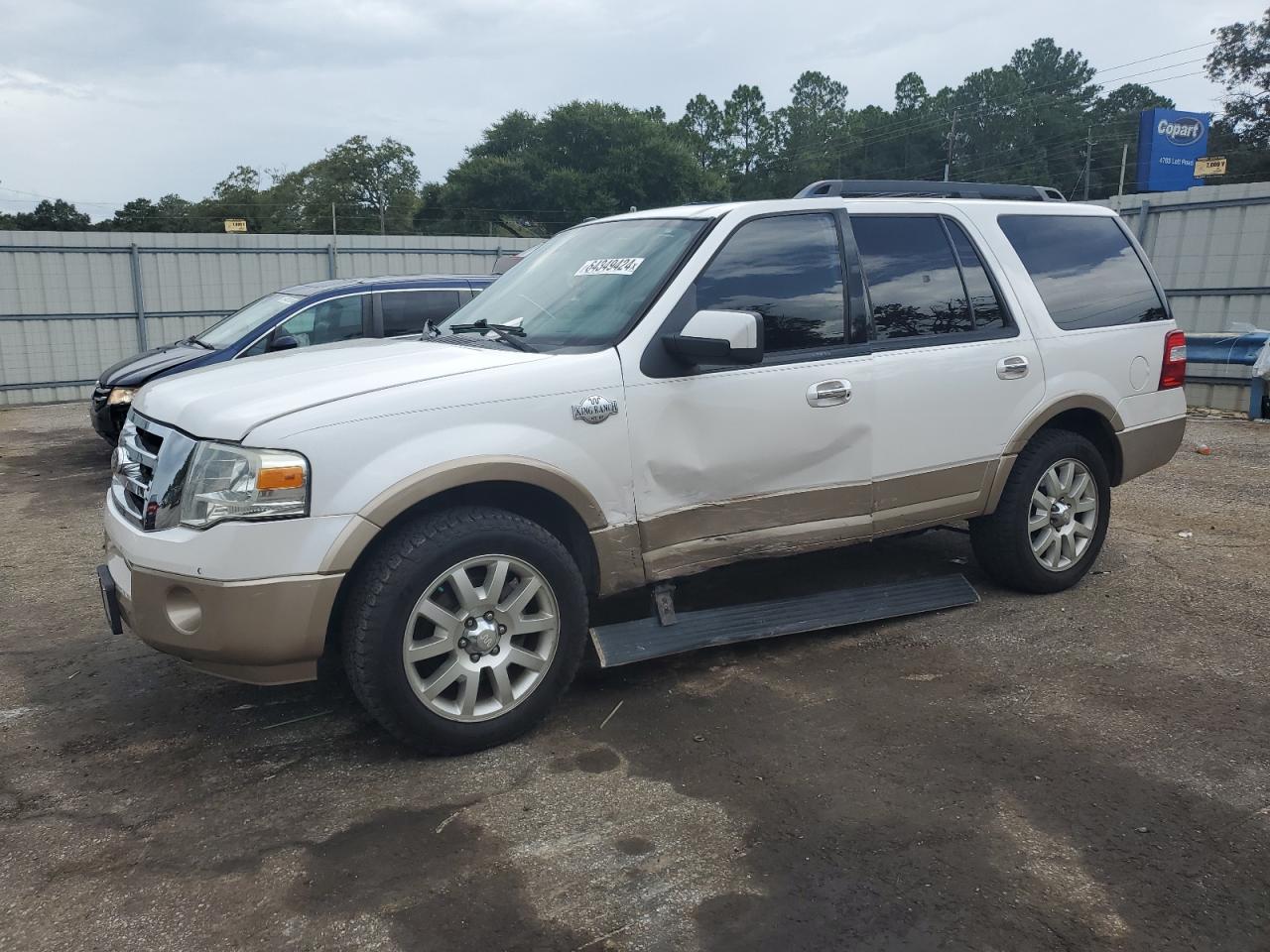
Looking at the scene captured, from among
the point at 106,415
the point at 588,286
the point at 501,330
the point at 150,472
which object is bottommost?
the point at 106,415

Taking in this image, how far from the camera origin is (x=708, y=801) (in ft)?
10.8

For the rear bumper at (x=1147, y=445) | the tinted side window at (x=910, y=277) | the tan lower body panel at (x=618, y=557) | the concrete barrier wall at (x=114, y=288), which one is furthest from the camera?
the concrete barrier wall at (x=114, y=288)

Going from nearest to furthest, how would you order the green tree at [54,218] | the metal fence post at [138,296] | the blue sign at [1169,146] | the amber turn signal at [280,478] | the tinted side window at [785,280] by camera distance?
the amber turn signal at [280,478], the tinted side window at [785,280], the metal fence post at [138,296], the blue sign at [1169,146], the green tree at [54,218]

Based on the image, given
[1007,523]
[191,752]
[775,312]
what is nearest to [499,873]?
[191,752]

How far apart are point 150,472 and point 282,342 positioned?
4.58 meters

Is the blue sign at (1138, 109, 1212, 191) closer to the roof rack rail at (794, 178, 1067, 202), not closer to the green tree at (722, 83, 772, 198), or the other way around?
the roof rack rail at (794, 178, 1067, 202)

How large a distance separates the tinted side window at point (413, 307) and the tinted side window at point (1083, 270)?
531 cm

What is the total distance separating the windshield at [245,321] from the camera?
9094mm

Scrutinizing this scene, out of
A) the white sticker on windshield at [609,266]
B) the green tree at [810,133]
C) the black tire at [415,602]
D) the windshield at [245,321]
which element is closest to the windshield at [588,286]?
the white sticker on windshield at [609,266]

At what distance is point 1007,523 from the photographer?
5.02m

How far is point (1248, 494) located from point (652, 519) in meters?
5.67

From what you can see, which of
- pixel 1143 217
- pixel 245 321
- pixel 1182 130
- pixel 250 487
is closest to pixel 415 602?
pixel 250 487

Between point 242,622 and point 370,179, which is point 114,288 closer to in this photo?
point 242,622

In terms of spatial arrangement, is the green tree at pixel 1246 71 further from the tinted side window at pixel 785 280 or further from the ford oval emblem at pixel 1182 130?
the tinted side window at pixel 785 280
